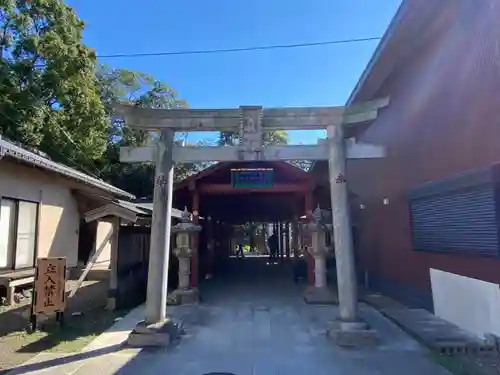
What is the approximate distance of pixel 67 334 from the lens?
6.54 meters

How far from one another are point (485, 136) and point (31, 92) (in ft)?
52.1

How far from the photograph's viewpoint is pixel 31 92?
16125mm

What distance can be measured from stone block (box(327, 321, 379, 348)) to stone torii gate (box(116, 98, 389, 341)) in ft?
3.66

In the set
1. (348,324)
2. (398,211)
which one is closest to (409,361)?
(348,324)

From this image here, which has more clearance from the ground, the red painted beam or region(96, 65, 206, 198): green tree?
region(96, 65, 206, 198): green tree

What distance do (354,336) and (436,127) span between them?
3686mm

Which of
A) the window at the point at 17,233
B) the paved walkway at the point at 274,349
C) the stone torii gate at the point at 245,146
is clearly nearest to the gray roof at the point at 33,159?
the window at the point at 17,233

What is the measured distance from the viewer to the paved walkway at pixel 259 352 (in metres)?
4.96

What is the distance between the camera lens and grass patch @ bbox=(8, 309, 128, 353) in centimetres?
580

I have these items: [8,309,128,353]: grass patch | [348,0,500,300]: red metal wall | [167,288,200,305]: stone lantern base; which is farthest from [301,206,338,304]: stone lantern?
[8,309,128,353]: grass patch

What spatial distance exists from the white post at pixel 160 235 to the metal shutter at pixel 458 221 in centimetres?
437

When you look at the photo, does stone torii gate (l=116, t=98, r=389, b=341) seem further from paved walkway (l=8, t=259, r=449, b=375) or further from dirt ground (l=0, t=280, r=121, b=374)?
dirt ground (l=0, t=280, r=121, b=374)

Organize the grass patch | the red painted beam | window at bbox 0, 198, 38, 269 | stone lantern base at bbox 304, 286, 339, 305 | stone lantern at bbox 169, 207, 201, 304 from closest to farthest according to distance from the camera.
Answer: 1. the grass patch
2. window at bbox 0, 198, 38, 269
3. stone lantern base at bbox 304, 286, 339, 305
4. stone lantern at bbox 169, 207, 201, 304
5. the red painted beam

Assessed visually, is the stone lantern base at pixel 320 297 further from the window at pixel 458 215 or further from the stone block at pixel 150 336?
the stone block at pixel 150 336
